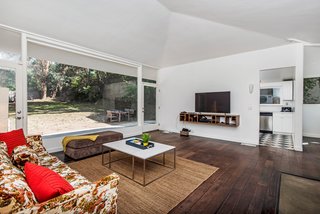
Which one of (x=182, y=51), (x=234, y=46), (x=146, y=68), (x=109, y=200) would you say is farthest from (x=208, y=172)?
(x=146, y=68)

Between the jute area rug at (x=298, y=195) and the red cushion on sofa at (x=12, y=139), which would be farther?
the red cushion on sofa at (x=12, y=139)

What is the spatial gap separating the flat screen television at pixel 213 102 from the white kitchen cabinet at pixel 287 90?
8.96ft

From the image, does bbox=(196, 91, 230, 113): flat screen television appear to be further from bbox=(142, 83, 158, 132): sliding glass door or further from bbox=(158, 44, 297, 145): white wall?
bbox=(142, 83, 158, 132): sliding glass door

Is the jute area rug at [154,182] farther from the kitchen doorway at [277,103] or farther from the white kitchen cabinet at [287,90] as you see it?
the white kitchen cabinet at [287,90]

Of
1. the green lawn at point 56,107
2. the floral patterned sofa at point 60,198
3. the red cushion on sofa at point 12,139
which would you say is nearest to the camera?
the floral patterned sofa at point 60,198

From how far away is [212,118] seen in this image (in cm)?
502

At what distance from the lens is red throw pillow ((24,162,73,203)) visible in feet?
2.96

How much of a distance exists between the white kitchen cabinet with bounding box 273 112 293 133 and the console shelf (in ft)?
7.27

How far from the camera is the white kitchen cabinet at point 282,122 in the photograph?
5.41 metres

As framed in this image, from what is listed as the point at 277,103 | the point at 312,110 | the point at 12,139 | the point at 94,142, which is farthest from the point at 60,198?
the point at 312,110

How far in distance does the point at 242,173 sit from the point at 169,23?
4.04 m

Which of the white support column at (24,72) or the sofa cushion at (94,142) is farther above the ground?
the white support column at (24,72)

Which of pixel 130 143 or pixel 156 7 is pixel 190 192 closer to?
pixel 130 143

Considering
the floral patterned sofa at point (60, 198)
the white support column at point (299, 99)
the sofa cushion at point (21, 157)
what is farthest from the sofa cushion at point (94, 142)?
the white support column at point (299, 99)
